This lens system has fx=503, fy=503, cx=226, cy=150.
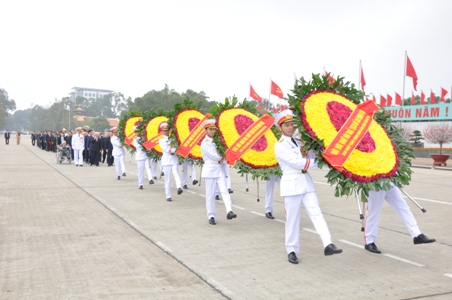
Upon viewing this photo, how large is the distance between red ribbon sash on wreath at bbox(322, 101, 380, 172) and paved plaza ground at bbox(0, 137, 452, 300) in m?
1.30

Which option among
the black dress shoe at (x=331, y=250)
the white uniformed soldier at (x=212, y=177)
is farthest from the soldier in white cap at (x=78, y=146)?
the black dress shoe at (x=331, y=250)

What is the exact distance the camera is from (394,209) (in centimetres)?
657

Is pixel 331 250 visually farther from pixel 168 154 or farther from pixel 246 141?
pixel 168 154

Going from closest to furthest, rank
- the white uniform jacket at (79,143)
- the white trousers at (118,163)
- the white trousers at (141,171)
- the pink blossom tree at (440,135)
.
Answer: the white trousers at (141,171) < the white trousers at (118,163) < the white uniform jacket at (79,143) < the pink blossom tree at (440,135)

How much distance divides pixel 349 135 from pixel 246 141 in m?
2.53

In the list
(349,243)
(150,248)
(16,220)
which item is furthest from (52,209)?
(349,243)

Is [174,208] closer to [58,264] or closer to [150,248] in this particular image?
[150,248]

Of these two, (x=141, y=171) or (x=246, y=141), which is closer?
(x=246, y=141)

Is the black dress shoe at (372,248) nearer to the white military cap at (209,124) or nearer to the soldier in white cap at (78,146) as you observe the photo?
the white military cap at (209,124)

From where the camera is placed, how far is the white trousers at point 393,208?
20.9 ft

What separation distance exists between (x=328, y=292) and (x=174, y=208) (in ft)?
19.9

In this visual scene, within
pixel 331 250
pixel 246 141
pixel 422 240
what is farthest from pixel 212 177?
pixel 422 240

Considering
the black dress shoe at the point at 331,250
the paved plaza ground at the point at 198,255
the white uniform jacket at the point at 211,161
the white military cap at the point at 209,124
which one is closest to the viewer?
the paved plaza ground at the point at 198,255

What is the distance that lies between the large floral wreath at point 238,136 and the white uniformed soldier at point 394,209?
7.86 ft
